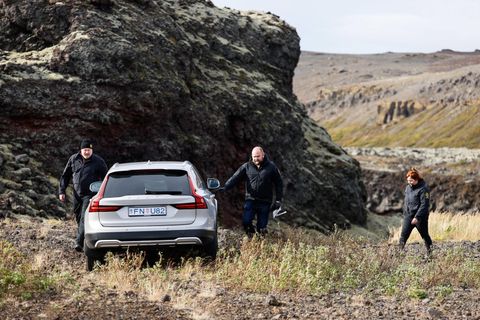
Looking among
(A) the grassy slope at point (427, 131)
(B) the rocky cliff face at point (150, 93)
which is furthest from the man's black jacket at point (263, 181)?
(A) the grassy slope at point (427, 131)

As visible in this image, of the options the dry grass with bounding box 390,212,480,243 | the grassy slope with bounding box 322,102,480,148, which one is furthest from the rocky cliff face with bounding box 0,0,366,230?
the grassy slope with bounding box 322,102,480,148

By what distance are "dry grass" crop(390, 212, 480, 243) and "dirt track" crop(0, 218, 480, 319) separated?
9206 millimetres

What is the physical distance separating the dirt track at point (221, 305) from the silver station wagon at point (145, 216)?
0.79 metres

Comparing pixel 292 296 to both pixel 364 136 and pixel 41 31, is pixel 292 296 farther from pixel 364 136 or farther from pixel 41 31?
pixel 364 136

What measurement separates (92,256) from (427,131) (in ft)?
406

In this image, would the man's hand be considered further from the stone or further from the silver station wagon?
the stone

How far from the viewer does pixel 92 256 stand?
10.4m

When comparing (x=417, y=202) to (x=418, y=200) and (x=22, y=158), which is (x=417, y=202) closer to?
(x=418, y=200)

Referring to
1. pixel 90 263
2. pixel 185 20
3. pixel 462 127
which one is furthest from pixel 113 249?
pixel 462 127

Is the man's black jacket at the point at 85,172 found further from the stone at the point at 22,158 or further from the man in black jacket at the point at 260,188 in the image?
the stone at the point at 22,158

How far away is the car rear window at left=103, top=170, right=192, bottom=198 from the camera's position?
10367 millimetres

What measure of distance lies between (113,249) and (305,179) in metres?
19.3

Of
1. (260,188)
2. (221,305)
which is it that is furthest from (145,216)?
(260,188)

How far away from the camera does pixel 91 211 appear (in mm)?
10312
